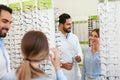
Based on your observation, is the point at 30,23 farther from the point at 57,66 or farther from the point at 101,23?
the point at 57,66

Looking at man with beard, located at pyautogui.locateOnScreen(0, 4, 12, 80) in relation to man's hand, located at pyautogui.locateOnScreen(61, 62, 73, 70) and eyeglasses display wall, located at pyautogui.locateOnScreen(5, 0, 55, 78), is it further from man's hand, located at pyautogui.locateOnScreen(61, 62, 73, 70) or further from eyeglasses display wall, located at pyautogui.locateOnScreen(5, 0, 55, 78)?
man's hand, located at pyautogui.locateOnScreen(61, 62, 73, 70)

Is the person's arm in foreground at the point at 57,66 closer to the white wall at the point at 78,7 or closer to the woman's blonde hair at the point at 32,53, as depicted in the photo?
the woman's blonde hair at the point at 32,53

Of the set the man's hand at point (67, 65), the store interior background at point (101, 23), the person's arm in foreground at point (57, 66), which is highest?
the store interior background at point (101, 23)

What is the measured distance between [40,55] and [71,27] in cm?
106

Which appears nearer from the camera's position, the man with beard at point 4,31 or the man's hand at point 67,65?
the man with beard at point 4,31

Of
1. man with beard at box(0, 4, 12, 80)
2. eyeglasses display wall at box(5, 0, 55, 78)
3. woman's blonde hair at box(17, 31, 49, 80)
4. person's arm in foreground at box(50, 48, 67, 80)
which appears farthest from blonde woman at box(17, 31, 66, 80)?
eyeglasses display wall at box(5, 0, 55, 78)

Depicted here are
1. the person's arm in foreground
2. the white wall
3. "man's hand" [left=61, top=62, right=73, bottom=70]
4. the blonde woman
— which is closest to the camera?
the blonde woman

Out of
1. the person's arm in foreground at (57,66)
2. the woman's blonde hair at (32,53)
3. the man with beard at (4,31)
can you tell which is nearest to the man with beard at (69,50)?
the man with beard at (4,31)

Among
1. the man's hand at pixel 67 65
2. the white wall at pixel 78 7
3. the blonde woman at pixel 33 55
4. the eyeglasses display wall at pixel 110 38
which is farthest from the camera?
the man's hand at pixel 67 65

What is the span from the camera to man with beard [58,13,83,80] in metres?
2.10

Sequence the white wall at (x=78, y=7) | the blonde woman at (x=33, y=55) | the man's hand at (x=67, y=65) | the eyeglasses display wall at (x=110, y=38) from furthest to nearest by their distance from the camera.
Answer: the man's hand at (x=67, y=65) < the white wall at (x=78, y=7) < the eyeglasses display wall at (x=110, y=38) < the blonde woman at (x=33, y=55)

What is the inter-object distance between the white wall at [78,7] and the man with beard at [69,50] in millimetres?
55

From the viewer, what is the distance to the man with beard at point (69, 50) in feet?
6.88

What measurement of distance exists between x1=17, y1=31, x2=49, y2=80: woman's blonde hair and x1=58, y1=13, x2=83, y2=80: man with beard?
948 mm
